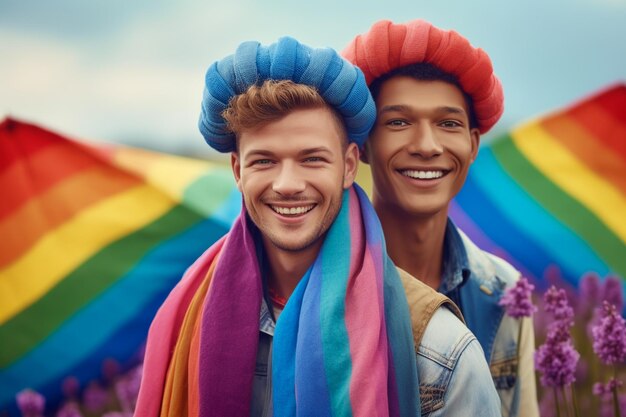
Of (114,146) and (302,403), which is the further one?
(114,146)

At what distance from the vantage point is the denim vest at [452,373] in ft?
7.98

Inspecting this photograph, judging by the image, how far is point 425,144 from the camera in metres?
3.26

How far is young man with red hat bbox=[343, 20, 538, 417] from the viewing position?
3281mm

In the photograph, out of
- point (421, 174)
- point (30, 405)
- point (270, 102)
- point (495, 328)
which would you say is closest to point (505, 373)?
point (495, 328)

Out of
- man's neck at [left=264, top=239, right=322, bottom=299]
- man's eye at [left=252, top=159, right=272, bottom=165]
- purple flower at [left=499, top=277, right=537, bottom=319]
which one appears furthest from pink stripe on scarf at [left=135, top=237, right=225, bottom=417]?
purple flower at [left=499, top=277, right=537, bottom=319]

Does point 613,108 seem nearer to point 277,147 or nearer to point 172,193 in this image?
point 172,193

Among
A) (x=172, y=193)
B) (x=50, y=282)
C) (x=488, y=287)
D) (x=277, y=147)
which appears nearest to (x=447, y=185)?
(x=488, y=287)

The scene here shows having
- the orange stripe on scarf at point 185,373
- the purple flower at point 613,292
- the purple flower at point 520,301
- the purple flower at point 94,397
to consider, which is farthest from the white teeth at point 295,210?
the purple flower at point 94,397

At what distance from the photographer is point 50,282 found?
554cm

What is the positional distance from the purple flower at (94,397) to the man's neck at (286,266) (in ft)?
9.48

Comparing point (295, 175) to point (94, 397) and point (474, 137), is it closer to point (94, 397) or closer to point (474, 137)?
point (474, 137)

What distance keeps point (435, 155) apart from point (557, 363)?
3.48 feet

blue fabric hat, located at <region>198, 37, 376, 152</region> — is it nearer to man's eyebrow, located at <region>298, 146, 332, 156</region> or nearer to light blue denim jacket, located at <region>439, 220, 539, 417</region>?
man's eyebrow, located at <region>298, 146, 332, 156</region>

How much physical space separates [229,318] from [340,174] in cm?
70
